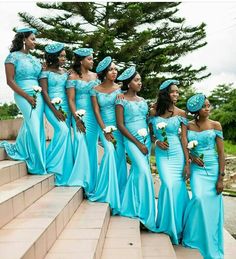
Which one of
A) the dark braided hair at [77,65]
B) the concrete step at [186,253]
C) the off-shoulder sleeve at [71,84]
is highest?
the dark braided hair at [77,65]

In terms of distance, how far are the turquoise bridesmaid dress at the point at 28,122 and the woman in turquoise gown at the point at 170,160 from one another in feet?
4.50

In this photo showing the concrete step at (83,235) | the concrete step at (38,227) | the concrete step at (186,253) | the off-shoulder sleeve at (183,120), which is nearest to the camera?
the concrete step at (38,227)

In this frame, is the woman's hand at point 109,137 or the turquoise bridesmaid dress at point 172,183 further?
the woman's hand at point 109,137

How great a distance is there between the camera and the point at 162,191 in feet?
15.8

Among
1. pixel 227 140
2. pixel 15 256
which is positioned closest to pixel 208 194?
pixel 15 256

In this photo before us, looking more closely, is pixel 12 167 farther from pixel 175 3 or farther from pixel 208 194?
pixel 175 3

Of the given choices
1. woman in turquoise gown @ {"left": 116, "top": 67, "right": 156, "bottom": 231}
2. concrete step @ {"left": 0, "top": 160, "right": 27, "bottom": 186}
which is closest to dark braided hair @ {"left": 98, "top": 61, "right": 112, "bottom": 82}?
woman in turquoise gown @ {"left": 116, "top": 67, "right": 156, "bottom": 231}

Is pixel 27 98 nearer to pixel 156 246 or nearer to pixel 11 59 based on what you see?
pixel 11 59

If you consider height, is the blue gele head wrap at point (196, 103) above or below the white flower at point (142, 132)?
above

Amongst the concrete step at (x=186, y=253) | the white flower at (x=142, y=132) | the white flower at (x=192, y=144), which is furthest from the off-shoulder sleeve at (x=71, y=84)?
the concrete step at (x=186, y=253)

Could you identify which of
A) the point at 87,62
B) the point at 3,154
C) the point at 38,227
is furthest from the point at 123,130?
the point at 38,227

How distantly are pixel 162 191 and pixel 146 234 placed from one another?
50cm

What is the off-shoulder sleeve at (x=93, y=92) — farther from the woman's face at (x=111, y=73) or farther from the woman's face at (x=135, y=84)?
the woman's face at (x=135, y=84)

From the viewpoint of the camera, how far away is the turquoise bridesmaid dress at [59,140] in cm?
533
